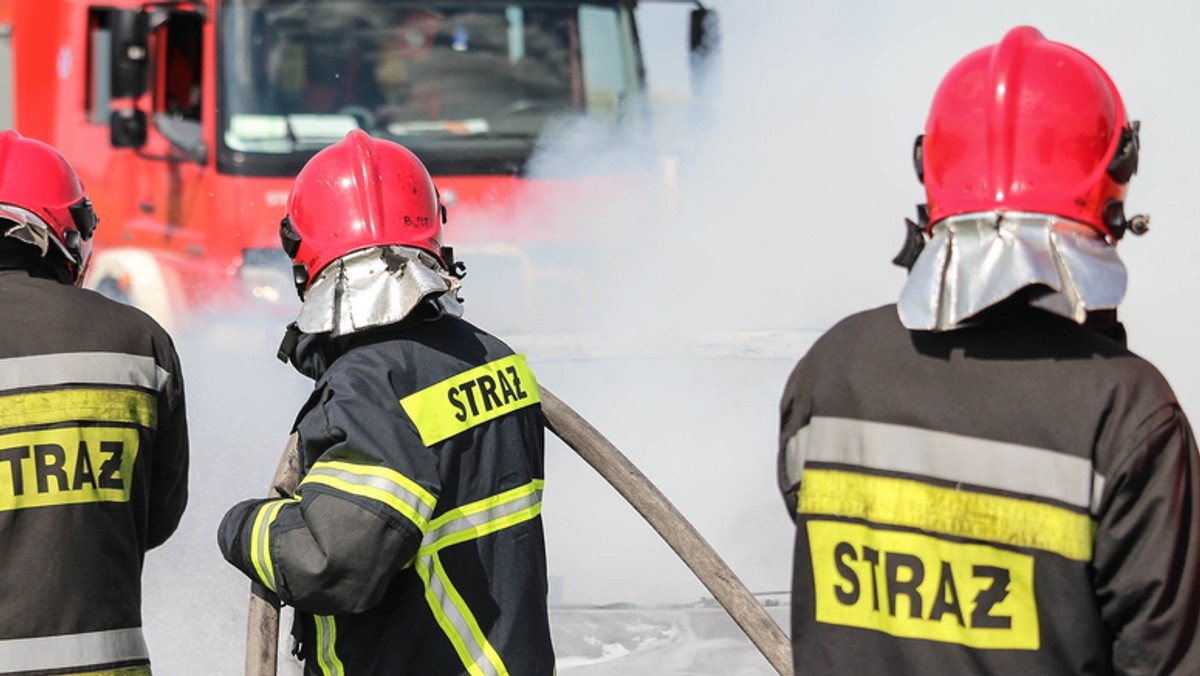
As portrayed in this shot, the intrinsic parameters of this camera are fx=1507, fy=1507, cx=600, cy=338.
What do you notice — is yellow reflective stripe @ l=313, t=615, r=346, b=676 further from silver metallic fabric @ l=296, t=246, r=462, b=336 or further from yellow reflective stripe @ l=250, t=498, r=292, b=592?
silver metallic fabric @ l=296, t=246, r=462, b=336

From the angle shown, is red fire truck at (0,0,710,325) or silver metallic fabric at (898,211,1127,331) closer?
silver metallic fabric at (898,211,1127,331)

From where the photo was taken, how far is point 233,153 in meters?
6.74

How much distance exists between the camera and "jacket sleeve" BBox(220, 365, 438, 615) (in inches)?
85.7

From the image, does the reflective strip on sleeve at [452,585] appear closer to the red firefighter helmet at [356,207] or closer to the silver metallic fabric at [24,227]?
the red firefighter helmet at [356,207]

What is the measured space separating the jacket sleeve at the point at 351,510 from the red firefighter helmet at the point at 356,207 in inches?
11.8

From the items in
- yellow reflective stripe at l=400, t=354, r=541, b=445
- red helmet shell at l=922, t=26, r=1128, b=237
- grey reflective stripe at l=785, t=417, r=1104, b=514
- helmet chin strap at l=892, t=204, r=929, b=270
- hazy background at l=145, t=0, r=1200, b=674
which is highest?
red helmet shell at l=922, t=26, r=1128, b=237

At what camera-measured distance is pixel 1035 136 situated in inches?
73.2

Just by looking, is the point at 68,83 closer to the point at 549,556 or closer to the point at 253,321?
the point at 253,321

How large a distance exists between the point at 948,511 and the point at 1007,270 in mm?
302

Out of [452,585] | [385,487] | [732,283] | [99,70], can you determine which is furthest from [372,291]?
[99,70]

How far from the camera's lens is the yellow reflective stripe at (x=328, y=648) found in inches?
A: 92.3

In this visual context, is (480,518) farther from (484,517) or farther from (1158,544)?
(1158,544)

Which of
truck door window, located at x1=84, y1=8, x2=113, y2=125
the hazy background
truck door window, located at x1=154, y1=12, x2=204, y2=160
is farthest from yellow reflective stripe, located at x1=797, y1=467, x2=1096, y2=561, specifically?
truck door window, located at x1=84, y1=8, x2=113, y2=125

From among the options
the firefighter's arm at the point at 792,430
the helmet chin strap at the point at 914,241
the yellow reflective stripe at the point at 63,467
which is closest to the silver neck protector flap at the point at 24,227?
the yellow reflective stripe at the point at 63,467
